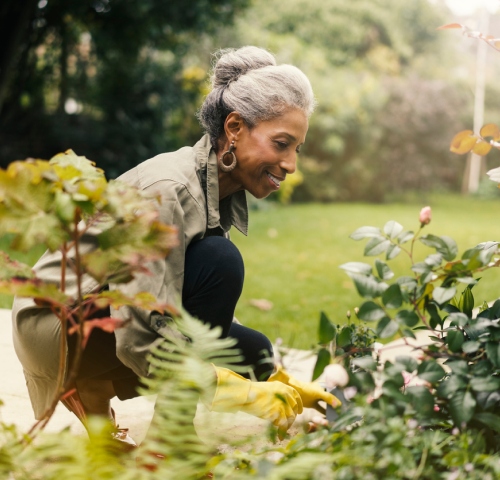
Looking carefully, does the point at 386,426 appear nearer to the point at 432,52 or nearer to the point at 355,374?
the point at 355,374

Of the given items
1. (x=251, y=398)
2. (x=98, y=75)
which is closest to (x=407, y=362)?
(x=251, y=398)

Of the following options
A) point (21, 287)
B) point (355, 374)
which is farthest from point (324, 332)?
point (21, 287)

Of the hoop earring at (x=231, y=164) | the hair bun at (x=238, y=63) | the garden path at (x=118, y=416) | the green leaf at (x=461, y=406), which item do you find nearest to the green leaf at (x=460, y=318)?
the green leaf at (x=461, y=406)

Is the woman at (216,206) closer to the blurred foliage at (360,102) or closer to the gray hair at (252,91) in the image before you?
the gray hair at (252,91)

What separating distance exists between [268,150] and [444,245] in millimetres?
805

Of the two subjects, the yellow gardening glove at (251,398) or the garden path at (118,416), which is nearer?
the yellow gardening glove at (251,398)

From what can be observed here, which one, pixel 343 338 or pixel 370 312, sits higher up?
pixel 370 312

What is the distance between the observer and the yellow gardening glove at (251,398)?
1612 millimetres

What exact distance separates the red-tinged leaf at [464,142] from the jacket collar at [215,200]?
2.29 ft

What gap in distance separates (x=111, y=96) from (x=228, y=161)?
305 inches

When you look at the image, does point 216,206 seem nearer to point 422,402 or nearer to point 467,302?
point 467,302

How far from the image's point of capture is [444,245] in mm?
1357

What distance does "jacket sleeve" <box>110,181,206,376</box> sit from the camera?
166cm

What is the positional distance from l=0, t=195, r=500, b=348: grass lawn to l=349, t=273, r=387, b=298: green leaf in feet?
0.90
